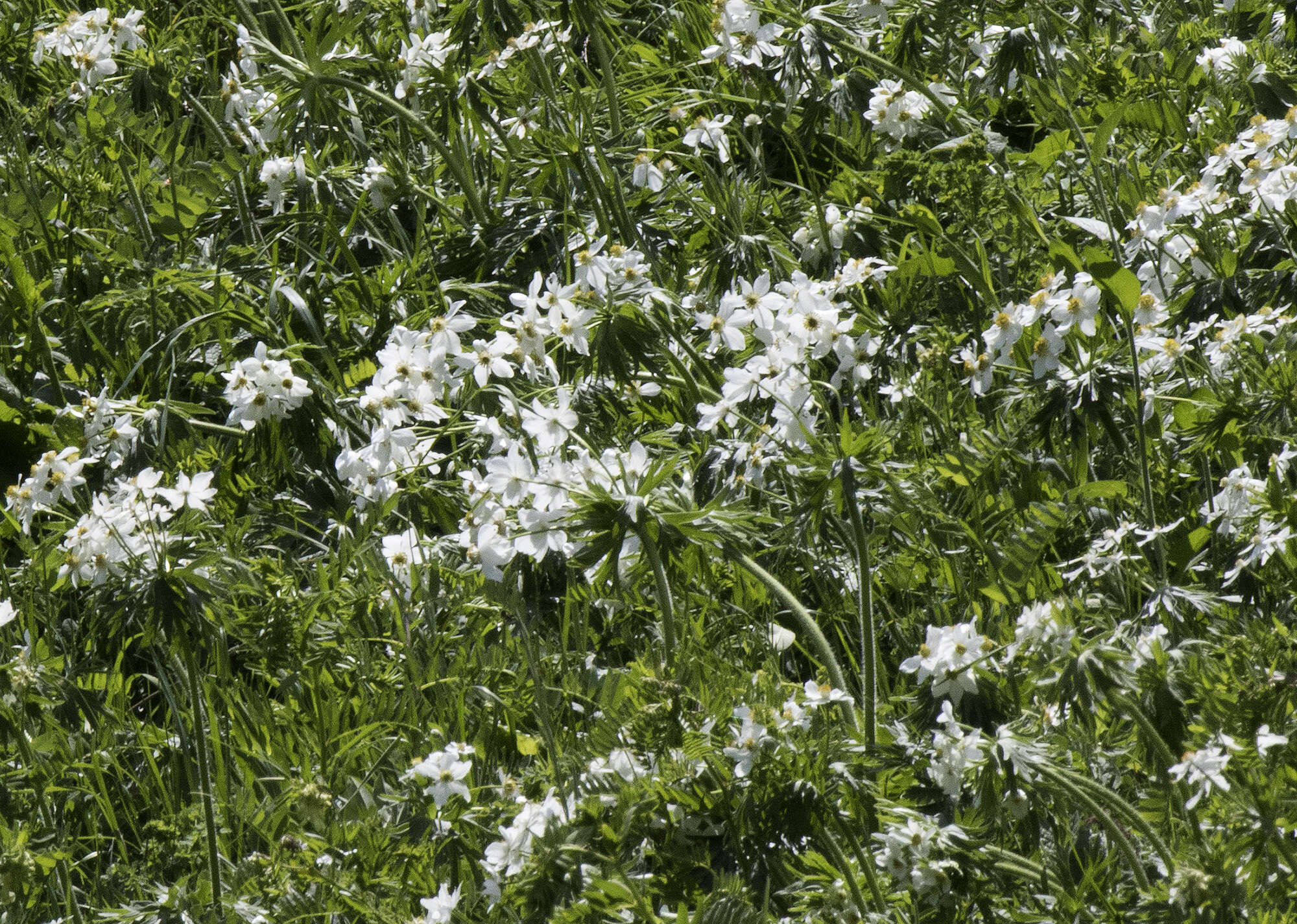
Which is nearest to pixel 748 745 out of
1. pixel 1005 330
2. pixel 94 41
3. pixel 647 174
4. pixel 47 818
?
pixel 1005 330

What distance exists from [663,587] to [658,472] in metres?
0.19

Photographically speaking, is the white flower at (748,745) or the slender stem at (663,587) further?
the slender stem at (663,587)

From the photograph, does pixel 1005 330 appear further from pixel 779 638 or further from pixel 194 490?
pixel 194 490

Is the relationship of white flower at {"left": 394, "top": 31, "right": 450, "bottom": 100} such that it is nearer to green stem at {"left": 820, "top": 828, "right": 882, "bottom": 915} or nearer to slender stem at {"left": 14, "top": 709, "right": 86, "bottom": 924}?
slender stem at {"left": 14, "top": 709, "right": 86, "bottom": 924}

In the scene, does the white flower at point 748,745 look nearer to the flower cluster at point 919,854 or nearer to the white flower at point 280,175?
the flower cluster at point 919,854

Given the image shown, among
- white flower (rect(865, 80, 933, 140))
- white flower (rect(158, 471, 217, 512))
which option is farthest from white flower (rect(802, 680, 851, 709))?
white flower (rect(865, 80, 933, 140))

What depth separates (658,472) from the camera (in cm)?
179

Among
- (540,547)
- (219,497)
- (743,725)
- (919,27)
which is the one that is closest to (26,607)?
(219,497)

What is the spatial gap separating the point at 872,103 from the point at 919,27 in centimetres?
29

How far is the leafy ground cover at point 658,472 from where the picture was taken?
5.50 feet

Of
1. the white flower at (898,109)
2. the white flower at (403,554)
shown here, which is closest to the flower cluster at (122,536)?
the white flower at (403,554)

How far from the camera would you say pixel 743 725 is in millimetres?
1653

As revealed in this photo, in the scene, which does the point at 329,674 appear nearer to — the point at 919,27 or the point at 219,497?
the point at 219,497

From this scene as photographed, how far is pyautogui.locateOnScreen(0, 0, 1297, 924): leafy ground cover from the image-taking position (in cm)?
168
